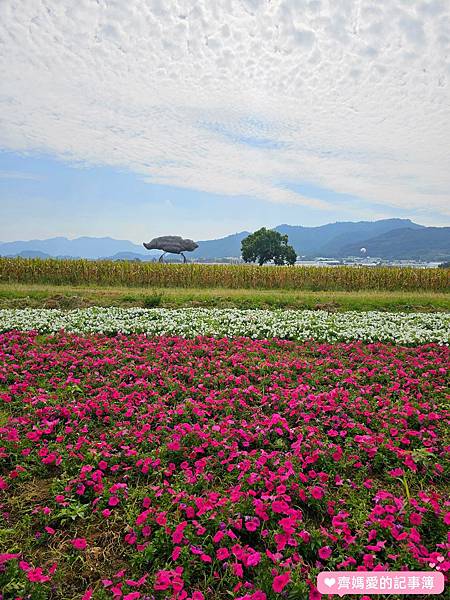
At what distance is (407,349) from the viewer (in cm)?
888

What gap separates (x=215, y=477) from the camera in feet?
14.0

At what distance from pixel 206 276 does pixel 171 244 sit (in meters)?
34.5

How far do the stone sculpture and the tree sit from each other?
12816 millimetres

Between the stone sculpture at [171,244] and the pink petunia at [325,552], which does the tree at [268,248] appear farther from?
the pink petunia at [325,552]

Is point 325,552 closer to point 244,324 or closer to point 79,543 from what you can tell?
point 79,543

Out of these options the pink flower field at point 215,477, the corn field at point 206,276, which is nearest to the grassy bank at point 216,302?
the corn field at point 206,276

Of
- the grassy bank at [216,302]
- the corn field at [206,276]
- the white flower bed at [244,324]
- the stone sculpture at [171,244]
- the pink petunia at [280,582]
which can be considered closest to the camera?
the pink petunia at [280,582]

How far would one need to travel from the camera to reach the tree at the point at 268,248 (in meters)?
66.5

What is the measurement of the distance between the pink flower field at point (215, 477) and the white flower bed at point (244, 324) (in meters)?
2.62

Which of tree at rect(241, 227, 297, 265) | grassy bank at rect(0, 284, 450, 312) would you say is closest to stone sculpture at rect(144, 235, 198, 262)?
tree at rect(241, 227, 297, 265)

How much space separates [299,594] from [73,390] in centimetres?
444

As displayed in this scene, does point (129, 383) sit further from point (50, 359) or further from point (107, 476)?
point (107, 476)

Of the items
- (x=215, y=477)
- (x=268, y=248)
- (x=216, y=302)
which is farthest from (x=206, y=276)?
(x=268, y=248)

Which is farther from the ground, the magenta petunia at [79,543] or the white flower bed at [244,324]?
the white flower bed at [244,324]
